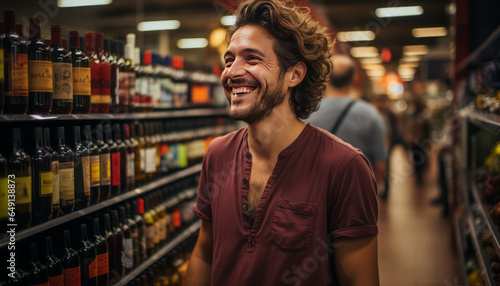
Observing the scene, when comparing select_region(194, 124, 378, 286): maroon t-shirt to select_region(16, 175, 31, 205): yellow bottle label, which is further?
select_region(16, 175, 31, 205): yellow bottle label

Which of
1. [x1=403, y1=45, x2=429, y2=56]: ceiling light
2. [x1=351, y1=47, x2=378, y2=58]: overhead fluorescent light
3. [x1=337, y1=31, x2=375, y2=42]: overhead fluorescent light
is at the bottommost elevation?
[x1=351, y1=47, x2=378, y2=58]: overhead fluorescent light

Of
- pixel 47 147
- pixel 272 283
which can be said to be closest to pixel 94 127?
pixel 47 147

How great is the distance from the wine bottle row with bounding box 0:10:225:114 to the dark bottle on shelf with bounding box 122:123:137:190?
0.14m

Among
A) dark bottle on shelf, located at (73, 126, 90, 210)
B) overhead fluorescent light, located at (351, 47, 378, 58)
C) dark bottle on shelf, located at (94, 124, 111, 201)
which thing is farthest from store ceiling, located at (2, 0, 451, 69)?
dark bottle on shelf, located at (73, 126, 90, 210)

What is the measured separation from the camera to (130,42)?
2824 millimetres

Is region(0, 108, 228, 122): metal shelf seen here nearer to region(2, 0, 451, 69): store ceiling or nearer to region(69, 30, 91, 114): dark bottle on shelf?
region(69, 30, 91, 114): dark bottle on shelf

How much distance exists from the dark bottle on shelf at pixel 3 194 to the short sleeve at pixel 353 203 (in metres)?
1.24

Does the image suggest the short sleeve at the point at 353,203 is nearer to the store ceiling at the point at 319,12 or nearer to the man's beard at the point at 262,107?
the man's beard at the point at 262,107

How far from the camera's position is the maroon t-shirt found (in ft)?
4.78

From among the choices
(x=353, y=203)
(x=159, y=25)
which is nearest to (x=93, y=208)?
(x=353, y=203)

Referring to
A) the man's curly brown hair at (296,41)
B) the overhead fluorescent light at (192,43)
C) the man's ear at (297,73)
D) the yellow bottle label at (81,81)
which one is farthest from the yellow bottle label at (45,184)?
the overhead fluorescent light at (192,43)

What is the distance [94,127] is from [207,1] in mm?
8820

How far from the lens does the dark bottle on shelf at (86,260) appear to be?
2.27m

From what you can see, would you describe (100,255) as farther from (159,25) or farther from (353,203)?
(159,25)
